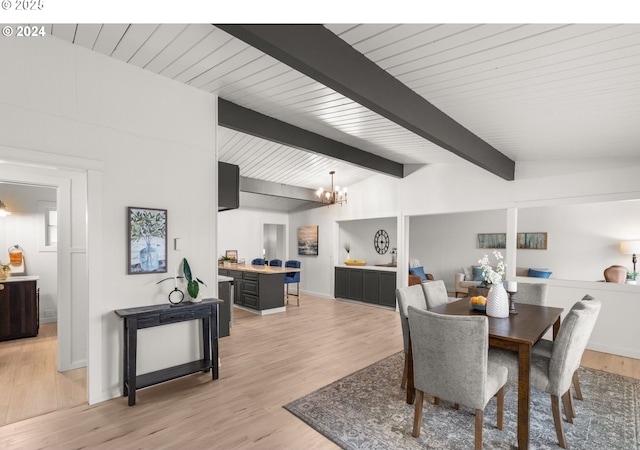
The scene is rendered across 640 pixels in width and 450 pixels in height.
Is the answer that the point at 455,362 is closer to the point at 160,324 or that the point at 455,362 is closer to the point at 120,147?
the point at 160,324

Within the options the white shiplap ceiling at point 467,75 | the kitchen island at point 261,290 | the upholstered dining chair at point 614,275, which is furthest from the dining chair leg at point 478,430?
the kitchen island at point 261,290

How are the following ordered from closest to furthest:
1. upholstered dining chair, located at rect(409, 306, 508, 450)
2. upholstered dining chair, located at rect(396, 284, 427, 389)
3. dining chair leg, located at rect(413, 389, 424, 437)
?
upholstered dining chair, located at rect(409, 306, 508, 450)
dining chair leg, located at rect(413, 389, 424, 437)
upholstered dining chair, located at rect(396, 284, 427, 389)

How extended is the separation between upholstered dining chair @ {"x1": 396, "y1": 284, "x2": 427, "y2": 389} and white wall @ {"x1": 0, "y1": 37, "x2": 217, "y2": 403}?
78.1 inches

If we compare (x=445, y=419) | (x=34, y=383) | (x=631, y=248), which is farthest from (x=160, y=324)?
(x=631, y=248)

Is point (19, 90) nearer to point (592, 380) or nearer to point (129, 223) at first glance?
point (129, 223)

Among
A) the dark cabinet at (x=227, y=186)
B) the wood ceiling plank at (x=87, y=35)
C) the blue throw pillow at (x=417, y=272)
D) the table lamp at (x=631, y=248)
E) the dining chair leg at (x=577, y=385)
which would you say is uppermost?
the wood ceiling plank at (x=87, y=35)

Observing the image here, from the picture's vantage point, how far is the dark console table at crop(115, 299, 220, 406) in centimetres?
277

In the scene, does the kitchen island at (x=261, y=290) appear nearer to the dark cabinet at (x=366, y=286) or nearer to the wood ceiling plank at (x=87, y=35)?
the dark cabinet at (x=366, y=286)

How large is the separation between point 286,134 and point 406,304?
101 inches

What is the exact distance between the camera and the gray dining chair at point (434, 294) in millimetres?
3433

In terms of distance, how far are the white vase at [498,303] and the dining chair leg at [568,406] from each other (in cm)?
66

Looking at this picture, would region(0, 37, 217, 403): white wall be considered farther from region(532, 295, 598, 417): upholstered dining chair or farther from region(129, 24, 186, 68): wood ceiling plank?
region(532, 295, 598, 417): upholstered dining chair

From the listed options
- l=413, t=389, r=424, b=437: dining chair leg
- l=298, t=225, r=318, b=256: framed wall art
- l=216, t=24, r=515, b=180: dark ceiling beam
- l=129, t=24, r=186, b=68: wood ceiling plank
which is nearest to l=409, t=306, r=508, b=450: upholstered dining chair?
l=413, t=389, r=424, b=437: dining chair leg
